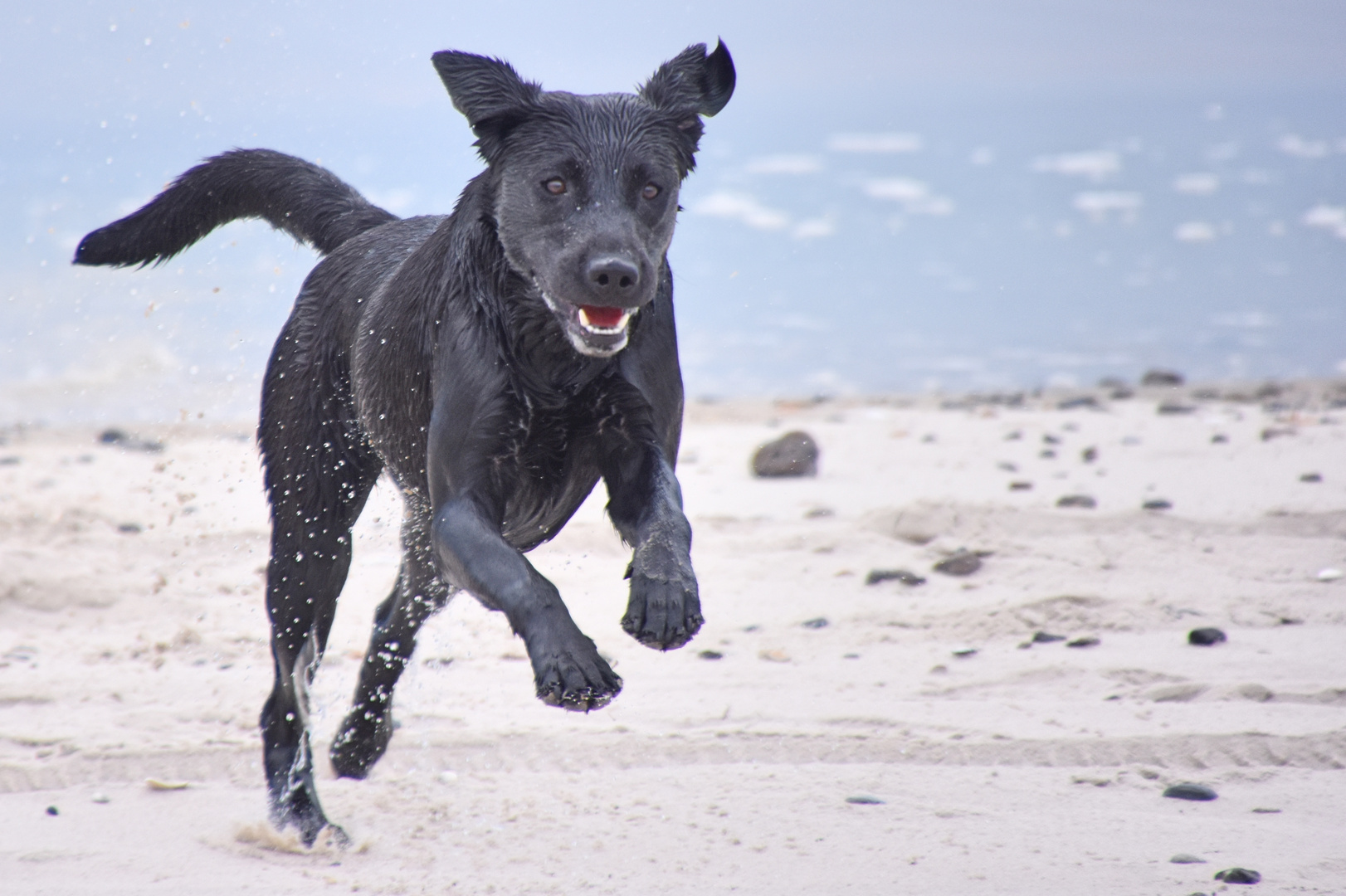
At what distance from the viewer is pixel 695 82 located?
12.1ft

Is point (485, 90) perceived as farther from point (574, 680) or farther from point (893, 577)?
point (893, 577)

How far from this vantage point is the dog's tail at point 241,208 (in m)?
4.59

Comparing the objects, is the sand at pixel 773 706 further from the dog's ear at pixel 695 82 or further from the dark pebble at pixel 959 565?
the dog's ear at pixel 695 82

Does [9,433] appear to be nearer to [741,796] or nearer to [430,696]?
[430,696]

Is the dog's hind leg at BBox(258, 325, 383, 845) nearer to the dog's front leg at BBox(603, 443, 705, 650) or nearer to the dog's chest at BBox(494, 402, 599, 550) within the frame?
the dog's chest at BBox(494, 402, 599, 550)

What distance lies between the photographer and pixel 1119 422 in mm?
9516

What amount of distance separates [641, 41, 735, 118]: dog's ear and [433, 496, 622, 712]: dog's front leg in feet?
3.83

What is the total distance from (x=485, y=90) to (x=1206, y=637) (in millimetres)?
3379

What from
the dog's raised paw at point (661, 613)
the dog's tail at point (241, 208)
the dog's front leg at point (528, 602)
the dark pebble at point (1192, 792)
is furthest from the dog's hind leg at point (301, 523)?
the dark pebble at point (1192, 792)

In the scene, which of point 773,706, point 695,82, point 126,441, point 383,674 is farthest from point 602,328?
point 126,441

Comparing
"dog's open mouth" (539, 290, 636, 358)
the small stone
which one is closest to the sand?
the small stone

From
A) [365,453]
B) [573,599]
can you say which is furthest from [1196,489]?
[365,453]

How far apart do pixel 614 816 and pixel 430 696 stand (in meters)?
1.30

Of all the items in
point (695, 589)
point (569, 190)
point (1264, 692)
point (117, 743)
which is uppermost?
point (569, 190)
